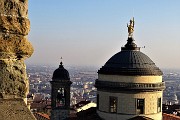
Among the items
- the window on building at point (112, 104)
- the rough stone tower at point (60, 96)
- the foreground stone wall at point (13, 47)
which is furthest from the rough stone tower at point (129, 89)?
the foreground stone wall at point (13, 47)

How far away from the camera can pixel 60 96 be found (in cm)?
3591

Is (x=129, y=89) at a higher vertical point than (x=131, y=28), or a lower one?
lower

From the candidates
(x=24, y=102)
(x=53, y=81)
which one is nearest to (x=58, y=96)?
(x=53, y=81)

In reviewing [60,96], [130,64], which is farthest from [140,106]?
[60,96]

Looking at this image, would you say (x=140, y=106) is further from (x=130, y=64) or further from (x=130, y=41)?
(x=130, y=41)

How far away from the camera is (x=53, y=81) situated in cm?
3597

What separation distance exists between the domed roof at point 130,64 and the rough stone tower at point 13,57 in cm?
2024

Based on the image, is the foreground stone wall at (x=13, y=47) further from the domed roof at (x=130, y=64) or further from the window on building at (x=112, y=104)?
the window on building at (x=112, y=104)

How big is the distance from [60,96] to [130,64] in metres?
12.8

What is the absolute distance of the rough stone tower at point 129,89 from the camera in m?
24.1

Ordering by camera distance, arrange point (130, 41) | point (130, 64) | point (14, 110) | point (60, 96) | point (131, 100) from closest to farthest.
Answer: point (14, 110) < point (131, 100) < point (130, 64) < point (130, 41) < point (60, 96)

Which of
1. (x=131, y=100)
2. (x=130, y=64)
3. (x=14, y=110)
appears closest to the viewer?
(x=14, y=110)

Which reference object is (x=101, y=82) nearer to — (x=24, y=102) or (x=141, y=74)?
(x=141, y=74)

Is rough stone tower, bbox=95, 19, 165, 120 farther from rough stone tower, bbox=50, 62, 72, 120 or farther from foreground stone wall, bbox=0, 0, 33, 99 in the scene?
foreground stone wall, bbox=0, 0, 33, 99
